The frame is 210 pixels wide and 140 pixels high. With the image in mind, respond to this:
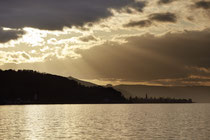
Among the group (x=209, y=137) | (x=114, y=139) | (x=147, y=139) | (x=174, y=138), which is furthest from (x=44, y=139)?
(x=209, y=137)

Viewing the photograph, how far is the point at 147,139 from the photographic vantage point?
272ft

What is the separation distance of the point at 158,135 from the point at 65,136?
23.6 metres

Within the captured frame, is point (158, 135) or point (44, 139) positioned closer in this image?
point (44, 139)

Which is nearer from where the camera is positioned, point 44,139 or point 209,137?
point 44,139

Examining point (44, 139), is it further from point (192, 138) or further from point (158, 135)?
point (192, 138)

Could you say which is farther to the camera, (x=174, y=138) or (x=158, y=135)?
(x=158, y=135)

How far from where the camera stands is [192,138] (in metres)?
85.6

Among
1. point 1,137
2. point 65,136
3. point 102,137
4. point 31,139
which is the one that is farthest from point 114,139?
point 1,137

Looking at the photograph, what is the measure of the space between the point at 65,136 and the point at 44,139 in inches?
255

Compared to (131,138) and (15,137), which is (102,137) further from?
(15,137)

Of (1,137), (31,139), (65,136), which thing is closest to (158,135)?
(65,136)

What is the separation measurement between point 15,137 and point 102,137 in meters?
21.2

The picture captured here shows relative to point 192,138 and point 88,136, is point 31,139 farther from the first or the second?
point 192,138

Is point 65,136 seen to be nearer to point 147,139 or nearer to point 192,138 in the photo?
point 147,139
